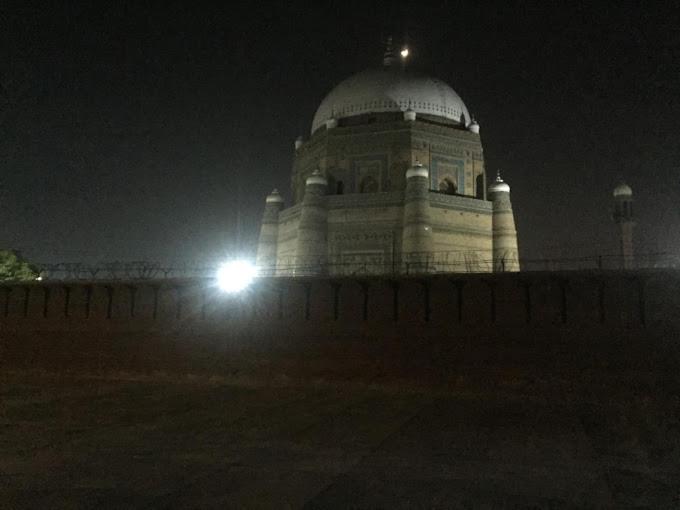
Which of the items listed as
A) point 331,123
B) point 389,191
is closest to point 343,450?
point 389,191

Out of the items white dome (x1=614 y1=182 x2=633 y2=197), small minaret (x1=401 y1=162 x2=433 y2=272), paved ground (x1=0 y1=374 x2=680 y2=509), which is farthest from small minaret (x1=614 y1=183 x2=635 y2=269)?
paved ground (x1=0 y1=374 x2=680 y2=509)

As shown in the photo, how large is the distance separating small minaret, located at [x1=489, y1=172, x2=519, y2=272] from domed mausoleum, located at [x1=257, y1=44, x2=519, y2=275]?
1.9 inches

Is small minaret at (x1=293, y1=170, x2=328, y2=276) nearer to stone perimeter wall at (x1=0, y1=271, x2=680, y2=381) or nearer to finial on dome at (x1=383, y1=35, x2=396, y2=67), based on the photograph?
stone perimeter wall at (x1=0, y1=271, x2=680, y2=381)

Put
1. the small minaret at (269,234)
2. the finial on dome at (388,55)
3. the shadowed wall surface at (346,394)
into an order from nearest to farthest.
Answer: the shadowed wall surface at (346,394) < the small minaret at (269,234) < the finial on dome at (388,55)

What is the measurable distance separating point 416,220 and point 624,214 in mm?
8856

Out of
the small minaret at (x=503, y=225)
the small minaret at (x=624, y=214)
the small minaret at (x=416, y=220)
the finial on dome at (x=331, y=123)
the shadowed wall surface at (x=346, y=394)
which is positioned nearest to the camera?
the shadowed wall surface at (x=346, y=394)

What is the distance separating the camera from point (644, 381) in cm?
1259

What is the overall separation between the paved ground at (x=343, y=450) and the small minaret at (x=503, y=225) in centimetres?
1093

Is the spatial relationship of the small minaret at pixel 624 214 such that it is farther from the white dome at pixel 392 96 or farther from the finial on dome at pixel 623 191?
the white dome at pixel 392 96

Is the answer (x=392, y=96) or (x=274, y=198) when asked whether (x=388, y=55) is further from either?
(x=274, y=198)

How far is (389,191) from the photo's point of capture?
24.4 m

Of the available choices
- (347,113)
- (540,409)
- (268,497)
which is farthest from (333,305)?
(347,113)

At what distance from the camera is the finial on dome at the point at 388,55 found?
2973 cm

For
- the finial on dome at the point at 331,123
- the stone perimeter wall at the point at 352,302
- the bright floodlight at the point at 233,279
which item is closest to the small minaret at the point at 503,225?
the finial on dome at the point at 331,123
